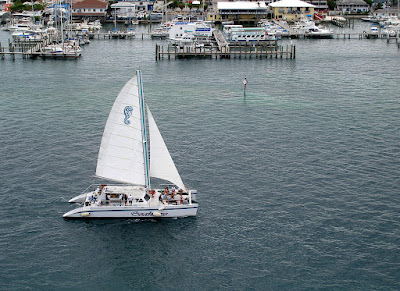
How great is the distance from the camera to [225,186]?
60250 mm

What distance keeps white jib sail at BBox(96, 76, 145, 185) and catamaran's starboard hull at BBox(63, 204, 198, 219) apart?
303 centimetres

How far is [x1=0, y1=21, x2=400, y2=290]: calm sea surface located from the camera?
1788 inches

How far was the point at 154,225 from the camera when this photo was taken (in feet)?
172

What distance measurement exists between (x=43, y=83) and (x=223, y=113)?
138 ft

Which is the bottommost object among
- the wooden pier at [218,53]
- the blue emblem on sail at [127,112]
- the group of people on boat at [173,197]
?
the group of people on boat at [173,197]

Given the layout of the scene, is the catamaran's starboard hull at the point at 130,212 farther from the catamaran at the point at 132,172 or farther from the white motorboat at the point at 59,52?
the white motorboat at the point at 59,52

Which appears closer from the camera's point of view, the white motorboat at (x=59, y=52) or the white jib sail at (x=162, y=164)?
the white jib sail at (x=162, y=164)

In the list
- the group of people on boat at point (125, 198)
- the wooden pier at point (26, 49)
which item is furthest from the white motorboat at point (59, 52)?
the group of people on boat at point (125, 198)

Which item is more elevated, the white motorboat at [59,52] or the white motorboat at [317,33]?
the white motorboat at [317,33]

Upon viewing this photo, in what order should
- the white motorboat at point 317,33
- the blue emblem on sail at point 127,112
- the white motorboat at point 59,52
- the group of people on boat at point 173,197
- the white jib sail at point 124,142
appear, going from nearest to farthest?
the white jib sail at point 124,142, the blue emblem on sail at point 127,112, the group of people on boat at point 173,197, the white motorboat at point 59,52, the white motorboat at point 317,33

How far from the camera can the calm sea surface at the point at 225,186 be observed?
45.4 metres

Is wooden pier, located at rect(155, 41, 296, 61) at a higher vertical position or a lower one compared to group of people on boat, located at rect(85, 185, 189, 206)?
higher

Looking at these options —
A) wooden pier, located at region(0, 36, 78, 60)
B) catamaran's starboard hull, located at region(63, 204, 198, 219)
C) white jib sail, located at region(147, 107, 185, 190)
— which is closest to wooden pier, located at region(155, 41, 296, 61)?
wooden pier, located at region(0, 36, 78, 60)

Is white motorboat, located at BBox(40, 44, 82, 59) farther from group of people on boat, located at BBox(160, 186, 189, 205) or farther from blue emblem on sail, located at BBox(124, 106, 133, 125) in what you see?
group of people on boat, located at BBox(160, 186, 189, 205)
